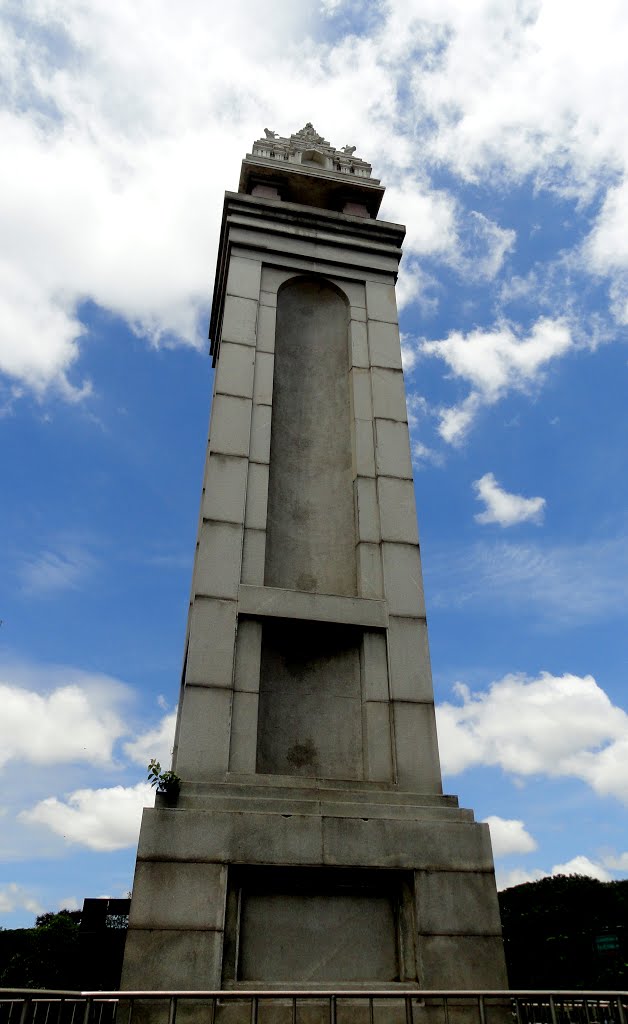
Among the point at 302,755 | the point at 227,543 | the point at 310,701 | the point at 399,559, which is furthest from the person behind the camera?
the point at 399,559

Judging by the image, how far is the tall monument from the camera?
33.3 feet

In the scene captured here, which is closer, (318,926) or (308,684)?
(318,926)

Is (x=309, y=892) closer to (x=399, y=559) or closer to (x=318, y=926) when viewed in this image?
(x=318, y=926)

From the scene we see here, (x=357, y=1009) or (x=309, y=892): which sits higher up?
(x=309, y=892)

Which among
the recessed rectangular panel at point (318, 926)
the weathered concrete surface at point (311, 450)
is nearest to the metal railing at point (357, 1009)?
the recessed rectangular panel at point (318, 926)

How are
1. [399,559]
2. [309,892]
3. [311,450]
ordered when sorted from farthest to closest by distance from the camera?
[311,450] < [399,559] < [309,892]

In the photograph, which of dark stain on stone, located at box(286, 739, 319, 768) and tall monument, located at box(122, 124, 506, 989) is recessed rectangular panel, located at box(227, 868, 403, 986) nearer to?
tall monument, located at box(122, 124, 506, 989)

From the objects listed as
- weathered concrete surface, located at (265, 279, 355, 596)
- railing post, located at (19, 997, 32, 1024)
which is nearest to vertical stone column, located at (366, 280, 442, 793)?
weathered concrete surface, located at (265, 279, 355, 596)

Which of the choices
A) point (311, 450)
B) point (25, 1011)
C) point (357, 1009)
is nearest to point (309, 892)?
point (357, 1009)

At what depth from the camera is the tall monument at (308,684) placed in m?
10.1

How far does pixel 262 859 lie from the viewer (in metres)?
10.3

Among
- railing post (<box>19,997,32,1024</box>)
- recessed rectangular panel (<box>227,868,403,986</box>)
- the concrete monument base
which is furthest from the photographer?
recessed rectangular panel (<box>227,868,403,986</box>)

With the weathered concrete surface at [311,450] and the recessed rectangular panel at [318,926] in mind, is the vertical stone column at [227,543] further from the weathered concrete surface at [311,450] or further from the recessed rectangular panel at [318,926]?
the recessed rectangular panel at [318,926]

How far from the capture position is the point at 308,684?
43.2 ft
